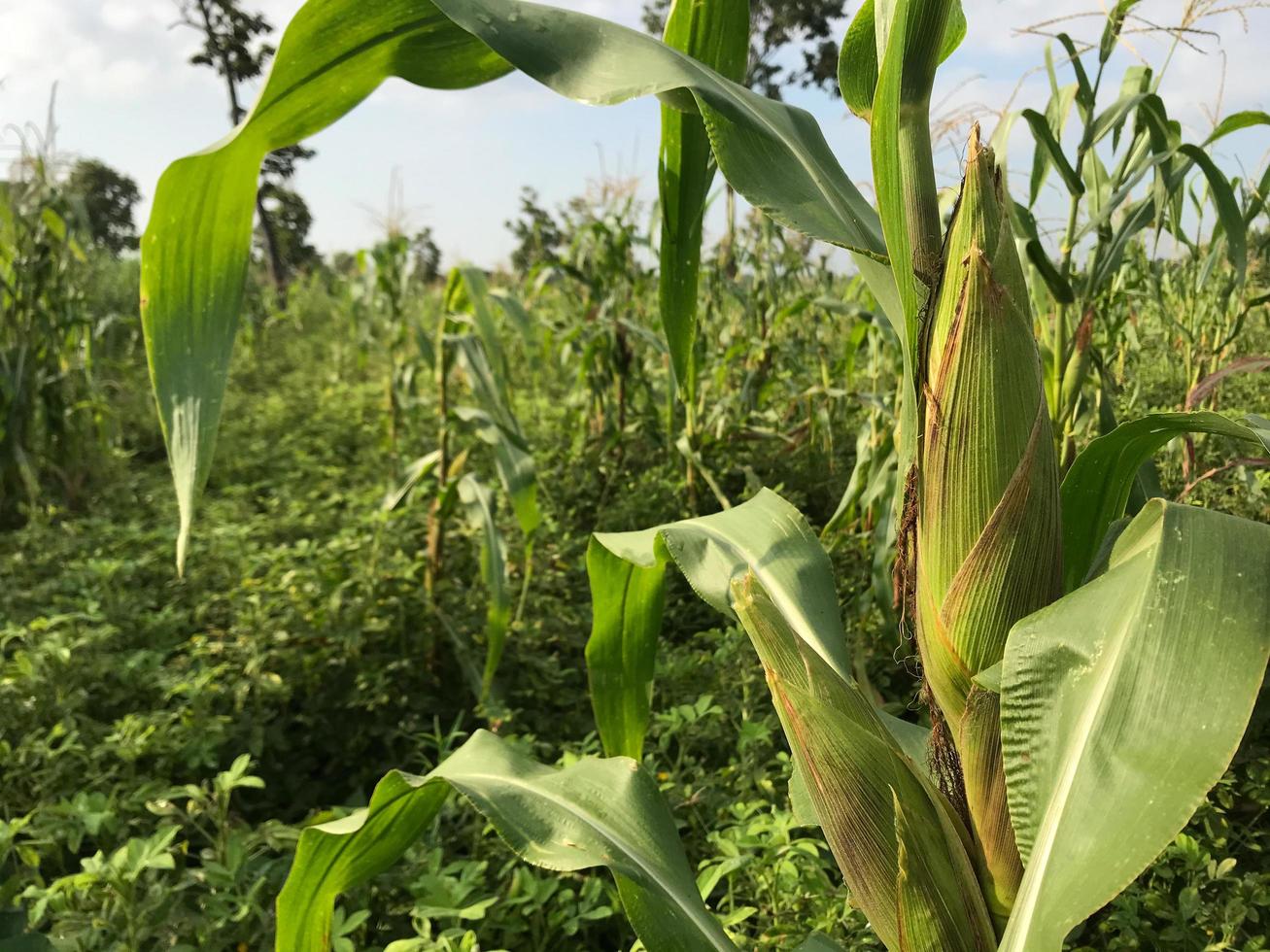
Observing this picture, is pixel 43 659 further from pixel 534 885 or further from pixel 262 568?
pixel 534 885

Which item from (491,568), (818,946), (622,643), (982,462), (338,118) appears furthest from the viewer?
(491,568)

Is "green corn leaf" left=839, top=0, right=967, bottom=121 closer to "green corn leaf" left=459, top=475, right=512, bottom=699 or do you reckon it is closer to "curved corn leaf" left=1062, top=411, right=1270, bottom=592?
"curved corn leaf" left=1062, top=411, right=1270, bottom=592

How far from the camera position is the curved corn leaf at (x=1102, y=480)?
0.65 metres

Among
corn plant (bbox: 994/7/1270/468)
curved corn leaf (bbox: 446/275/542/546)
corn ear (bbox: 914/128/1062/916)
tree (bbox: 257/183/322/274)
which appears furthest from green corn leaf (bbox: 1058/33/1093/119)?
tree (bbox: 257/183/322/274)

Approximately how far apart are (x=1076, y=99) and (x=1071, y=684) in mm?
1475

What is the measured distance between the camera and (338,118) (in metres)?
0.69

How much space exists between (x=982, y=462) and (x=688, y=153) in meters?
0.44

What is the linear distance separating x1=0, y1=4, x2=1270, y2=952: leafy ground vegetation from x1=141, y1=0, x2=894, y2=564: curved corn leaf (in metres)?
0.14

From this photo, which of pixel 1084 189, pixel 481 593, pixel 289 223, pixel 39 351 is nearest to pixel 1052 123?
pixel 1084 189

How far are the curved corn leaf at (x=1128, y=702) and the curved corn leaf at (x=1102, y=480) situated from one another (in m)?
0.15

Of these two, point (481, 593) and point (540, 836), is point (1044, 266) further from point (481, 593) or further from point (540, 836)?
point (481, 593)

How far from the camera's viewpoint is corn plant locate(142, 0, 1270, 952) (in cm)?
44

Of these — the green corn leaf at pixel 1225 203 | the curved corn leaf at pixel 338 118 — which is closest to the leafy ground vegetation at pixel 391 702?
the curved corn leaf at pixel 338 118

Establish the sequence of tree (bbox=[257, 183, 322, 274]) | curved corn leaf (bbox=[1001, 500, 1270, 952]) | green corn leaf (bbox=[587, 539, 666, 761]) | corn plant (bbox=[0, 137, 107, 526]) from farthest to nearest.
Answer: tree (bbox=[257, 183, 322, 274])
corn plant (bbox=[0, 137, 107, 526])
green corn leaf (bbox=[587, 539, 666, 761])
curved corn leaf (bbox=[1001, 500, 1270, 952])
